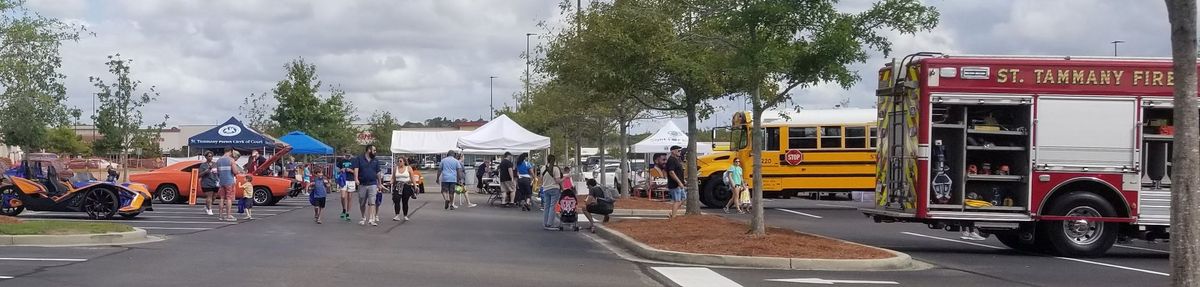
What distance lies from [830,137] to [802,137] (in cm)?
68

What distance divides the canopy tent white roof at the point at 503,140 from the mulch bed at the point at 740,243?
13609 mm

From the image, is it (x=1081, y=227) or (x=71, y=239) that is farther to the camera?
(x=1081, y=227)

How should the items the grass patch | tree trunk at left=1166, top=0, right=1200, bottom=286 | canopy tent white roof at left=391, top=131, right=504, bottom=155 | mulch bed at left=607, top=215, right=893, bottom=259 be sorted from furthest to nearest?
canopy tent white roof at left=391, top=131, right=504, bottom=155 < the grass patch < mulch bed at left=607, top=215, right=893, bottom=259 < tree trunk at left=1166, top=0, right=1200, bottom=286

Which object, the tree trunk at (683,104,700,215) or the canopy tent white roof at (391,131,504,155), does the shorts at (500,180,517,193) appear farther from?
the canopy tent white roof at (391,131,504,155)

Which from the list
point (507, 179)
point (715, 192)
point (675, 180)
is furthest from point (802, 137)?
point (675, 180)

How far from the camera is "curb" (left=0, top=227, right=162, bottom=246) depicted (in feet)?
49.4

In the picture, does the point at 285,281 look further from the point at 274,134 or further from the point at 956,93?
the point at 274,134

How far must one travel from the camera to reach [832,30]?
14.9 meters

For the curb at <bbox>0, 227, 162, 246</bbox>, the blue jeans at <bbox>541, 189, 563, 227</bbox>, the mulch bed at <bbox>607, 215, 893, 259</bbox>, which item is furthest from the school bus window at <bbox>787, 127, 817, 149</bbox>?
the curb at <bbox>0, 227, 162, 246</bbox>

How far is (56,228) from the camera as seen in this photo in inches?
622

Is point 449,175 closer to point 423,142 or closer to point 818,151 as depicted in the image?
point 818,151

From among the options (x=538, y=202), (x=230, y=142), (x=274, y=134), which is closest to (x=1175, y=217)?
(x=538, y=202)

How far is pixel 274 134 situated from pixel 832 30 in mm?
48859

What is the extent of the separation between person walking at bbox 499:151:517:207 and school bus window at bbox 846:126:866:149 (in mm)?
8321
